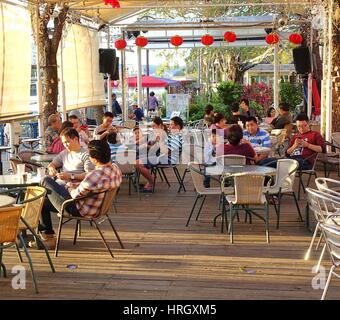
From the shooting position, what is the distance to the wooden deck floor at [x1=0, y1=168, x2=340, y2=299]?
429 cm

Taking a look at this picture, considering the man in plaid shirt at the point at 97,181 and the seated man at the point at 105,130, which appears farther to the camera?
the seated man at the point at 105,130

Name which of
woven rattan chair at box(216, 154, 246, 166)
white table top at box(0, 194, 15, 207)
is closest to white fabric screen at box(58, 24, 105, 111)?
woven rattan chair at box(216, 154, 246, 166)

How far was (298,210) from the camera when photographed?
6.51 meters

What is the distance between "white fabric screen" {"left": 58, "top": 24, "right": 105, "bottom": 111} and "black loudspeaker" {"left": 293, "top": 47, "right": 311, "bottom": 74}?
4646 mm

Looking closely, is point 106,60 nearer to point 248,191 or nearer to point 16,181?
point 16,181

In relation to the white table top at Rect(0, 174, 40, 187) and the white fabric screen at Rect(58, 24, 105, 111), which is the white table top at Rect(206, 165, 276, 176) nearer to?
the white table top at Rect(0, 174, 40, 187)

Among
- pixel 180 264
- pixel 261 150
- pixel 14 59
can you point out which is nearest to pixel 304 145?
pixel 261 150

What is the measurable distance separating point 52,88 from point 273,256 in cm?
603

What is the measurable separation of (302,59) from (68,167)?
29.2 ft

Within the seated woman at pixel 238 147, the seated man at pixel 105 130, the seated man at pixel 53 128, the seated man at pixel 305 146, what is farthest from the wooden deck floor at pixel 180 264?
the seated man at pixel 105 130

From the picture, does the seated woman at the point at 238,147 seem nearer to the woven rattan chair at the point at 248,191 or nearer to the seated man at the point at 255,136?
the seated man at the point at 255,136

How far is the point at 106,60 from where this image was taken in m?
14.5

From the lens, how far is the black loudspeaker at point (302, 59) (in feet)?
45.2

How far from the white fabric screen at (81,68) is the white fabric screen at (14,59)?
200 cm
